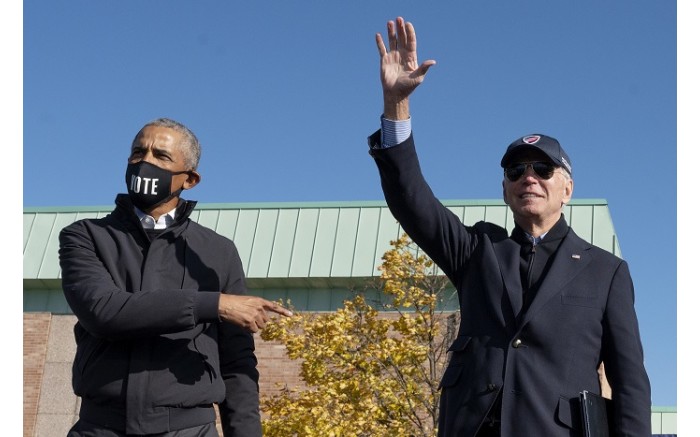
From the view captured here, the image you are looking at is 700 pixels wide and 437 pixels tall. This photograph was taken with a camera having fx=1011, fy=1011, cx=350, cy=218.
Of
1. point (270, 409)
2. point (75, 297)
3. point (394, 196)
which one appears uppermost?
point (394, 196)

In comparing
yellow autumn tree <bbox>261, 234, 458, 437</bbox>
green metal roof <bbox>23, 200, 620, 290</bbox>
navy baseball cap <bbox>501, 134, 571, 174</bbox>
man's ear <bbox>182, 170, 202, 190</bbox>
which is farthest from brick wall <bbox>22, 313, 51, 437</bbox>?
navy baseball cap <bbox>501, 134, 571, 174</bbox>

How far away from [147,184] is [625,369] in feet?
6.97

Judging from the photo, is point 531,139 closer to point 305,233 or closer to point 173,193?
point 173,193

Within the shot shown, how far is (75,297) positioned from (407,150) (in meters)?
1.46

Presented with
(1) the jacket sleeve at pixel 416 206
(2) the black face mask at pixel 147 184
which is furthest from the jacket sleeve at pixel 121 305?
(1) the jacket sleeve at pixel 416 206

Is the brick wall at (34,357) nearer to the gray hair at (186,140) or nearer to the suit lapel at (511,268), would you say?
the gray hair at (186,140)

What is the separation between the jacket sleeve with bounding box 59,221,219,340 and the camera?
3.92 meters

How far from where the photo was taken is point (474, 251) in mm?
4414

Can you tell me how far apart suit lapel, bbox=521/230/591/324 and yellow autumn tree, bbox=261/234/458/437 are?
10.3 metres

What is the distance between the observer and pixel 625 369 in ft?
13.4

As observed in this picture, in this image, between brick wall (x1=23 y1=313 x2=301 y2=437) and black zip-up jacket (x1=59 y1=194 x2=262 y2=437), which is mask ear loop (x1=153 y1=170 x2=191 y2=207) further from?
brick wall (x1=23 y1=313 x2=301 y2=437)

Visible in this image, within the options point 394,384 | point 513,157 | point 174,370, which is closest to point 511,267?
point 513,157

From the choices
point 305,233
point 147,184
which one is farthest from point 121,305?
point 305,233

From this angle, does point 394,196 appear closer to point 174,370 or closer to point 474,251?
point 474,251
